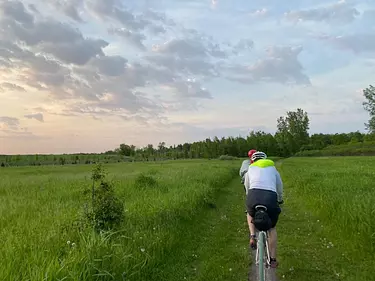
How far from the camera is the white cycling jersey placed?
620cm

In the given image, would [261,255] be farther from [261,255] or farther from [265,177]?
[265,177]

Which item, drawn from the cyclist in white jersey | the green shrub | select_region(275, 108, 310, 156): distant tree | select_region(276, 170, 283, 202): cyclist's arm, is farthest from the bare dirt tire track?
select_region(275, 108, 310, 156): distant tree

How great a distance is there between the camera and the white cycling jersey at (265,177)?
6203mm

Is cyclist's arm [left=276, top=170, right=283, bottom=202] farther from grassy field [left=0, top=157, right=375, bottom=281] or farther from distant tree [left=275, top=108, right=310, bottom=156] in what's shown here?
distant tree [left=275, top=108, right=310, bottom=156]

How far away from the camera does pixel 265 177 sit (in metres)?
6.28

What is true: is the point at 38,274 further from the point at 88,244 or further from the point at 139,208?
the point at 139,208

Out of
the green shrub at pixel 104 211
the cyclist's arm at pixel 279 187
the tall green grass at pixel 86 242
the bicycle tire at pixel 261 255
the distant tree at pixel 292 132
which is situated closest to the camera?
the tall green grass at pixel 86 242

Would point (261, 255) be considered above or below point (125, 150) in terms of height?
below

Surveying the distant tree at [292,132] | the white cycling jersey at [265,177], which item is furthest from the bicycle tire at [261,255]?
the distant tree at [292,132]

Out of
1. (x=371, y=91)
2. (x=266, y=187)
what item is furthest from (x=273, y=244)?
(x=371, y=91)

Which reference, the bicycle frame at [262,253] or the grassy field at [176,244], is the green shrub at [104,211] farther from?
the bicycle frame at [262,253]

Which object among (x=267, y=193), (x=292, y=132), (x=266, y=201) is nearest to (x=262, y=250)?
(x=266, y=201)

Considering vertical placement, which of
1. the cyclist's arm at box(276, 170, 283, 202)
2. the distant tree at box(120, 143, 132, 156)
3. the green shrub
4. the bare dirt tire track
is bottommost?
the bare dirt tire track

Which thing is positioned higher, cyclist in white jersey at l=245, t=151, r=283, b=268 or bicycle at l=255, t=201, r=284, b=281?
cyclist in white jersey at l=245, t=151, r=283, b=268
